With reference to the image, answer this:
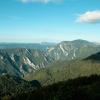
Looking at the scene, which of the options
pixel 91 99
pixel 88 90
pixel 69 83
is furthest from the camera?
pixel 69 83

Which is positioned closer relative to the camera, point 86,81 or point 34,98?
point 34,98

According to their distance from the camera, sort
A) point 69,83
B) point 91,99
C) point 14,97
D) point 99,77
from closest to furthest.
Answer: point 91,99, point 14,97, point 69,83, point 99,77

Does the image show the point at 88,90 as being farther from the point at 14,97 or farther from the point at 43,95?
the point at 14,97

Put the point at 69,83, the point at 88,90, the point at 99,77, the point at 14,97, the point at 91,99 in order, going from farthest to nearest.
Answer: the point at 99,77, the point at 69,83, the point at 14,97, the point at 88,90, the point at 91,99

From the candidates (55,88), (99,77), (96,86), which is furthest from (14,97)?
(99,77)

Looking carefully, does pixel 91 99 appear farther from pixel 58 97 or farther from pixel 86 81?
pixel 86 81

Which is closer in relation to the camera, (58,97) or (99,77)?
(58,97)

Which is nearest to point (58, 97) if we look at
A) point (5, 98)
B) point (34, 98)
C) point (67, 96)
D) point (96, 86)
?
point (67, 96)

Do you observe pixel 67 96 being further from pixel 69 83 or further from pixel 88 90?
pixel 69 83

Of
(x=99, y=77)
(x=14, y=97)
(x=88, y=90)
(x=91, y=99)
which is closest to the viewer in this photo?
(x=91, y=99)
